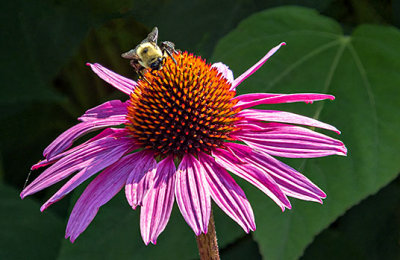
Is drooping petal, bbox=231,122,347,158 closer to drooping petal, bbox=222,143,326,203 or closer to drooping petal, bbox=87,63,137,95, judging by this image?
drooping petal, bbox=222,143,326,203

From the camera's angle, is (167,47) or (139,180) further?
(167,47)

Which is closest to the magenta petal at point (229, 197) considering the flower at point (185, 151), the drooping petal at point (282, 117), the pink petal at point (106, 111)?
the flower at point (185, 151)

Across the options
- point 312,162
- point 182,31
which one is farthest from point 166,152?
point 182,31

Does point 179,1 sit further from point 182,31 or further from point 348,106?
point 348,106

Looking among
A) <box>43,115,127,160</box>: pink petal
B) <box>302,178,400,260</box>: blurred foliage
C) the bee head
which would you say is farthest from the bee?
<box>302,178,400,260</box>: blurred foliage

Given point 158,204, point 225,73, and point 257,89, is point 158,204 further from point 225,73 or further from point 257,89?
point 257,89

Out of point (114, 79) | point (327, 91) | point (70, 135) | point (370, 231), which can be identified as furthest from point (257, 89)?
→ point (370, 231)

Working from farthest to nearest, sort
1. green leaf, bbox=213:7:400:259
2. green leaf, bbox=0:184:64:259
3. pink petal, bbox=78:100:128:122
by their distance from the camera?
green leaf, bbox=0:184:64:259
green leaf, bbox=213:7:400:259
pink petal, bbox=78:100:128:122
